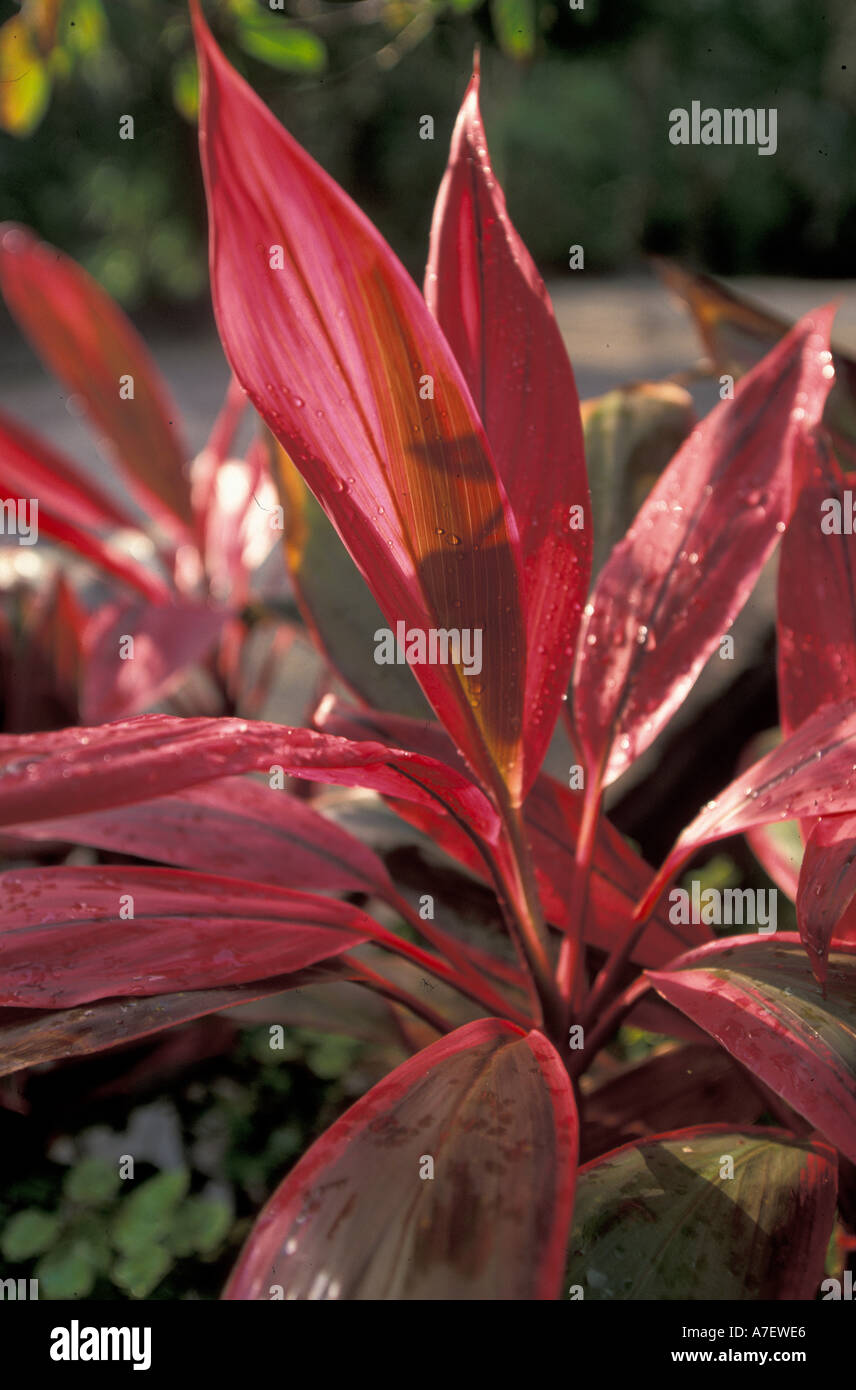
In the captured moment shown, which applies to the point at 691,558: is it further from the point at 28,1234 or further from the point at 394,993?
the point at 28,1234

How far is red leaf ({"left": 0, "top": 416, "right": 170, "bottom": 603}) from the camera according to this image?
2.77ft

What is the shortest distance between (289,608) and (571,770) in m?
0.31

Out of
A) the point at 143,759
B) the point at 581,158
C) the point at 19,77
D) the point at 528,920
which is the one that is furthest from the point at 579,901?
the point at 581,158

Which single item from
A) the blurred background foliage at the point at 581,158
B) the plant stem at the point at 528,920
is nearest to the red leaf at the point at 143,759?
the plant stem at the point at 528,920

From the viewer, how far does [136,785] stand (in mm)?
276

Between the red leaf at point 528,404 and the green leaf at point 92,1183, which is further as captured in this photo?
the green leaf at point 92,1183

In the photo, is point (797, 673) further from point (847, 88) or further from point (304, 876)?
point (847, 88)

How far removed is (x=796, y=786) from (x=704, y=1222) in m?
0.17

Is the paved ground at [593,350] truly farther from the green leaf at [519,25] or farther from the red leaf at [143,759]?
the red leaf at [143,759]

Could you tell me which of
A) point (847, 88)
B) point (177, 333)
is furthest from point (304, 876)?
point (847, 88)

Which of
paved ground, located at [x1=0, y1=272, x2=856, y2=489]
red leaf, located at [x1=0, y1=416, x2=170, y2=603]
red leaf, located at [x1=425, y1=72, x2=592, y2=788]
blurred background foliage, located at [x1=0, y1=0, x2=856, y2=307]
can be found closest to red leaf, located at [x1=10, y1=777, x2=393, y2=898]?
red leaf, located at [x1=425, y1=72, x2=592, y2=788]

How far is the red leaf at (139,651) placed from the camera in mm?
697

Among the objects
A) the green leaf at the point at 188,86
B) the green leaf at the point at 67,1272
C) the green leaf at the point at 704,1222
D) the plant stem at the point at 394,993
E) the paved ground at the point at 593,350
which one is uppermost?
the paved ground at the point at 593,350

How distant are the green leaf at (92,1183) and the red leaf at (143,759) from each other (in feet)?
1.36
